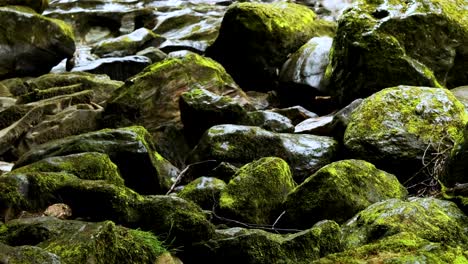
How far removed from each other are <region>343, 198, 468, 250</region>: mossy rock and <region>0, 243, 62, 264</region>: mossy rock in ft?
6.78

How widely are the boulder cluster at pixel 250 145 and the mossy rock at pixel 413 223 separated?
2 cm

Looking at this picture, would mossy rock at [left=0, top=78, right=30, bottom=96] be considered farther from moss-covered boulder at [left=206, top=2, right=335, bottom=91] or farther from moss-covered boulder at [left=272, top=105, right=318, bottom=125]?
moss-covered boulder at [left=272, top=105, right=318, bottom=125]

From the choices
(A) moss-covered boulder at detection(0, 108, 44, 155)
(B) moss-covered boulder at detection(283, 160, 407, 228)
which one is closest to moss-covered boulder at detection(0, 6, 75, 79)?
(A) moss-covered boulder at detection(0, 108, 44, 155)

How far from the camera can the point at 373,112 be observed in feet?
25.9

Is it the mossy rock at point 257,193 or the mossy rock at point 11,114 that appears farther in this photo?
the mossy rock at point 11,114

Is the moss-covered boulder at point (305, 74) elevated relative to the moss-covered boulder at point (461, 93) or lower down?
lower down

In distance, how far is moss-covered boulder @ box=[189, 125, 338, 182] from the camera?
300 inches

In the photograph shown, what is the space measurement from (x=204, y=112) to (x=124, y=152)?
6.96ft

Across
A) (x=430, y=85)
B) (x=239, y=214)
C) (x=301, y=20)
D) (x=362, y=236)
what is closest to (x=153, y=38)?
(x=301, y=20)

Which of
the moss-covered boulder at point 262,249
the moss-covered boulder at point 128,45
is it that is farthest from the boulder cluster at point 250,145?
the moss-covered boulder at point 128,45

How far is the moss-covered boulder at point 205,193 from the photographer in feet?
19.9

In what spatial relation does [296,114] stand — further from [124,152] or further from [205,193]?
[205,193]

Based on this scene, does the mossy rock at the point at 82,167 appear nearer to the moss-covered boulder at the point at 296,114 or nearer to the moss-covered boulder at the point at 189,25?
the moss-covered boulder at the point at 296,114

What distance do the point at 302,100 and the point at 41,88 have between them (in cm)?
544
